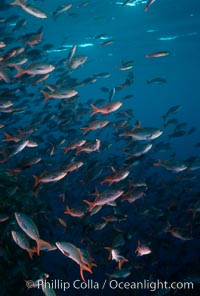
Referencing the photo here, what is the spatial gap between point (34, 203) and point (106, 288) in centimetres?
405

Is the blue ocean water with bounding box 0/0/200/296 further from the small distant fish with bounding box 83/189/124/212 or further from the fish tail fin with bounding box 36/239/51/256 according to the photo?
the fish tail fin with bounding box 36/239/51/256

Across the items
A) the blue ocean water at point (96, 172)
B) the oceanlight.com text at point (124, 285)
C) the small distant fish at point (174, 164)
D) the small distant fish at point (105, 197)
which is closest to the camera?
the oceanlight.com text at point (124, 285)

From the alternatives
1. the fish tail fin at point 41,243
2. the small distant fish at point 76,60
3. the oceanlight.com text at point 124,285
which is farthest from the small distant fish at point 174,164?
the fish tail fin at point 41,243

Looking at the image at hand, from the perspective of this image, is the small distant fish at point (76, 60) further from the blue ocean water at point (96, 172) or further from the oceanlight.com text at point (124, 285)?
the oceanlight.com text at point (124, 285)

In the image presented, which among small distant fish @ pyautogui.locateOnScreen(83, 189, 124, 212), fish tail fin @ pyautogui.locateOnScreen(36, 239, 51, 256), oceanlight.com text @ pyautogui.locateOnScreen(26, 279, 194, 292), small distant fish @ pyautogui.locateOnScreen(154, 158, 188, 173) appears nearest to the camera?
fish tail fin @ pyautogui.locateOnScreen(36, 239, 51, 256)

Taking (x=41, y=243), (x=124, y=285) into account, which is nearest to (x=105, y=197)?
(x=41, y=243)

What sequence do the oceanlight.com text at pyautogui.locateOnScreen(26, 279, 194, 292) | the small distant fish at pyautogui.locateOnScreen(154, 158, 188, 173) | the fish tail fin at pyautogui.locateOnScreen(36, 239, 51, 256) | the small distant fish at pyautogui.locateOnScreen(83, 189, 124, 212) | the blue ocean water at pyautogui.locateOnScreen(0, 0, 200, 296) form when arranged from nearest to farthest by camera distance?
1. the fish tail fin at pyautogui.locateOnScreen(36, 239, 51, 256)
2. the oceanlight.com text at pyautogui.locateOnScreen(26, 279, 194, 292)
3. the small distant fish at pyautogui.locateOnScreen(83, 189, 124, 212)
4. the blue ocean water at pyautogui.locateOnScreen(0, 0, 200, 296)
5. the small distant fish at pyautogui.locateOnScreen(154, 158, 188, 173)

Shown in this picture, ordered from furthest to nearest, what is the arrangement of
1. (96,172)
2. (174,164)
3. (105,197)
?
1. (174,164)
2. (96,172)
3. (105,197)

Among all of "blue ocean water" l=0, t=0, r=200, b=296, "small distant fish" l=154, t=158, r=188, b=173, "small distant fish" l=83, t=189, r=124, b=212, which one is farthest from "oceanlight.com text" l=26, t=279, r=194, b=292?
"small distant fish" l=154, t=158, r=188, b=173

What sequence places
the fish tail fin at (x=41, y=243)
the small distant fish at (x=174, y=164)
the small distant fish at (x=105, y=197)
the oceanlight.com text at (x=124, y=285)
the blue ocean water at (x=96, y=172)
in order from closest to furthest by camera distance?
the fish tail fin at (x=41, y=243) < the oceanlight.com text at (x=124, y=285) < the small distant fish at (x=105, y=197) < the blue ocean water at (x=96, y=172) < the small distant fish at (x=174, y=164)

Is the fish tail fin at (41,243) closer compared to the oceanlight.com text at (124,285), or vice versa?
the fish tail fin at (41,243)

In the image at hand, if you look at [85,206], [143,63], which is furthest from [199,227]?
[143,63]

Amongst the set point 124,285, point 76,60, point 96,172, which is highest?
point 76,60

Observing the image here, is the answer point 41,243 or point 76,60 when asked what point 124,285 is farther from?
point 76,60
